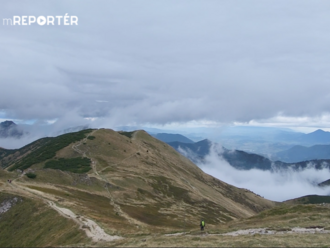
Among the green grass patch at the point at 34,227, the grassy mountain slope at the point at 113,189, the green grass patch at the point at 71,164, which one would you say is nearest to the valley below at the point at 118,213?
the green grass patch at the point at 71,164

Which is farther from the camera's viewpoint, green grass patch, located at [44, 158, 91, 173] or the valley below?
green grass patch, located at [44, 158, 91, 173]

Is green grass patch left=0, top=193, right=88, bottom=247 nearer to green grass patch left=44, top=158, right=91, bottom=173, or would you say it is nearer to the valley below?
the valley below

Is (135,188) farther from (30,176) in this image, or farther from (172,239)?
(172,239)

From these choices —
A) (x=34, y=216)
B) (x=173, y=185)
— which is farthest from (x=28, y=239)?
(x=173, y=185)

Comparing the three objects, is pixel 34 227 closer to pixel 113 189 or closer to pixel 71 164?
pixel 113 189

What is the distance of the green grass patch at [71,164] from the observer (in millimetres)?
117387

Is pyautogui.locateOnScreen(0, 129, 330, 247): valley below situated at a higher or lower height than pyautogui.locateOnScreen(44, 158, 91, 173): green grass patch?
lower

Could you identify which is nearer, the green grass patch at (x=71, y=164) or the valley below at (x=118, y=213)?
the valley below at (x=118, y=213)

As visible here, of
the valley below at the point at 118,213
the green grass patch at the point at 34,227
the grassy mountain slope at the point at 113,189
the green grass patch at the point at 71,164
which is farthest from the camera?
the green grass patch at the point at 71,164

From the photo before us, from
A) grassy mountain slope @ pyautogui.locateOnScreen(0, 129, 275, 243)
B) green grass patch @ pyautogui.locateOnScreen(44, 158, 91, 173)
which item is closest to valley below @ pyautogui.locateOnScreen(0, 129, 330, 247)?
green grass patch @ pyautogui.locateOnScreen(44, 158, 91, 173)

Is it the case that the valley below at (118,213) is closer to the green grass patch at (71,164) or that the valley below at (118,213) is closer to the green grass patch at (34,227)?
the green grass patch at (71,164)

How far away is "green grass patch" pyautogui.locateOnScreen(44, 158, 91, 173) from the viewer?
11739 cm

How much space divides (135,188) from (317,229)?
7573cm

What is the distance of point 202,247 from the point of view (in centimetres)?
3152
